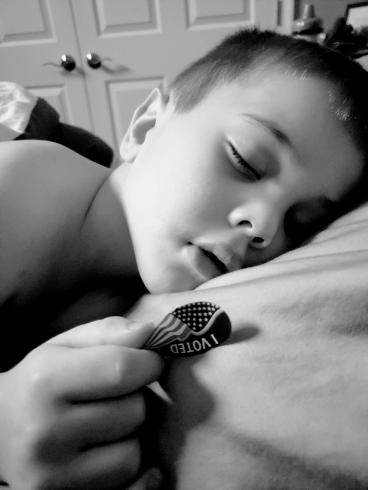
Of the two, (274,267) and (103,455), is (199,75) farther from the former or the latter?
(103,455)

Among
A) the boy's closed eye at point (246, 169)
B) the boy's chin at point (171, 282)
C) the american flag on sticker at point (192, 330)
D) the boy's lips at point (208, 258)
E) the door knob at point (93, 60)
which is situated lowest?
the boy's chin at point (171, 282)

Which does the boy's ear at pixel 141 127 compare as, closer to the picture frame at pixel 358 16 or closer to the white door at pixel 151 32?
the picture frame at pixel 358 16

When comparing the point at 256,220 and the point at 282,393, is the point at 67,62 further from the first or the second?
the point at 282,393

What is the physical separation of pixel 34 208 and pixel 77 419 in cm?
39

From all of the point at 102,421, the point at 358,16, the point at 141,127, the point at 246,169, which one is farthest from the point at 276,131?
the point at 358,16

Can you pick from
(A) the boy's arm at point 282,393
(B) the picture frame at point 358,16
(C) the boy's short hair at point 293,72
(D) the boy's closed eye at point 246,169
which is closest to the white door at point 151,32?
(B) the picture frame at point 358,16

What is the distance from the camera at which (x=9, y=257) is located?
1.94ft

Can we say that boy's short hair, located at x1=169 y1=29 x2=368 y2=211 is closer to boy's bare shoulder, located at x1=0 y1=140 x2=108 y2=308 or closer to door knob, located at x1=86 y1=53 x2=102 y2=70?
boy's bare shoulder, located at x1=0 y1=140 x2=108 y2=308

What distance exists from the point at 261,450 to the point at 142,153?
0.56 m

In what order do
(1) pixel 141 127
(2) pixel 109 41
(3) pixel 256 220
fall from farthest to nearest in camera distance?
(2) pixel 109 41 < (1) pixel 141 127 < (3) pixel 256 220

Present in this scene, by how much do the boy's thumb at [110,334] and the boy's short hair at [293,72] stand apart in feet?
1.37

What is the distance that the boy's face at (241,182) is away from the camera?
22.1 inches

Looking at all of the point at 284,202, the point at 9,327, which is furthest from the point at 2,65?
the point at 284,202

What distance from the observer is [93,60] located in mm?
2336
